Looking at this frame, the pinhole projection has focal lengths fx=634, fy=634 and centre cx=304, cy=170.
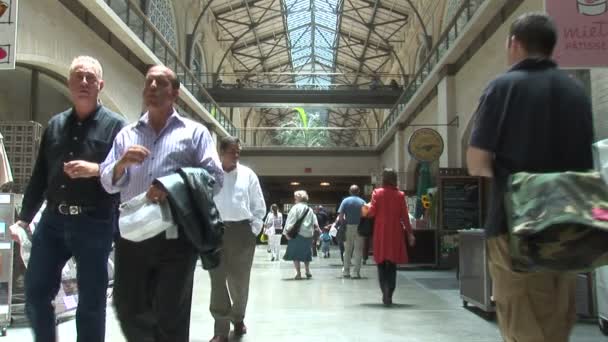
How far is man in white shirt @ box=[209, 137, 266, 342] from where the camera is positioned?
206 inches

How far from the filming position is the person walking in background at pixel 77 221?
3.24 metres

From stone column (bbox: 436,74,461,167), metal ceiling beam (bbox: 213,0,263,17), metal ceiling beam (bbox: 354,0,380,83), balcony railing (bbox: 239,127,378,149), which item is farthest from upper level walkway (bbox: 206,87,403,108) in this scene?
stone column (bbox: 436,74,461,167)

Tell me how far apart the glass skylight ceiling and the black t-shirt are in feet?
73.2

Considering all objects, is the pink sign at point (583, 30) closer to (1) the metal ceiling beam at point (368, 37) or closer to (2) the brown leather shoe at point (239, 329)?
(2) the brown leather shoe at point (239, 329)

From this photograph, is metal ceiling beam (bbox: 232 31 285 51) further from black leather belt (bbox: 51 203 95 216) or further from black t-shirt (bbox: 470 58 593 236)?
black t-shirt (bbox: 470 58 593 236)

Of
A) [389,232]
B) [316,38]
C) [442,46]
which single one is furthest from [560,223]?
[316,38]

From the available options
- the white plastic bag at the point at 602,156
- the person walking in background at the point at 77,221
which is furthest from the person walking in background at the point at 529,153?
the white plastic bag at the point at 602,156

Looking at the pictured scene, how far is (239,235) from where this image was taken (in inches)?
215

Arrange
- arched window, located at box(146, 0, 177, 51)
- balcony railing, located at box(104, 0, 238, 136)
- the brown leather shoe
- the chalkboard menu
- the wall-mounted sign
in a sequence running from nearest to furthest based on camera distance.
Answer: the brown leather shoe → balcony railing, located at box(104, 0, 238, 136) → the chalkboard menu → the wall-mounted sign → arched window, located at box(146, 0, 177, 51)

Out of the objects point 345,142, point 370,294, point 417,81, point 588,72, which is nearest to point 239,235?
point 370,294

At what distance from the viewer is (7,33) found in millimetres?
5000

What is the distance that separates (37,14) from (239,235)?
6.01 m

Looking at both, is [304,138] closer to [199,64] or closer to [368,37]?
[368,37]

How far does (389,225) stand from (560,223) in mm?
6037
